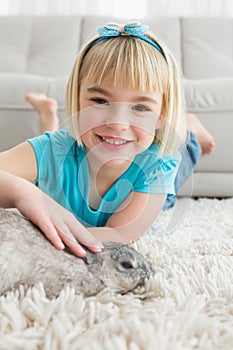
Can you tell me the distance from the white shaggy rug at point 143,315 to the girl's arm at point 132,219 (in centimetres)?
7

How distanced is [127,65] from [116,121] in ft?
0.43

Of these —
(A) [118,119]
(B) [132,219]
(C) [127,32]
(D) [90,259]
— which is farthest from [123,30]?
(D) [90,259]

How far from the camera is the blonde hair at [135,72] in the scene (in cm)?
83

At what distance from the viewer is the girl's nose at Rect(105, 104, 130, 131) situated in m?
0.75

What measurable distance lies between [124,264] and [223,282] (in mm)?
130

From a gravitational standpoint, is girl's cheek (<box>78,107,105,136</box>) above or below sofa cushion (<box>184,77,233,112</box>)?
above

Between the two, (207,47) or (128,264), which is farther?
(207,47)

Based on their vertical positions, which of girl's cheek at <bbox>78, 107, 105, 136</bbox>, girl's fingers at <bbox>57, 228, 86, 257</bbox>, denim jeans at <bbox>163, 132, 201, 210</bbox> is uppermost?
girl's cheek at <bbox>78, 107, 105, 136</bbox>

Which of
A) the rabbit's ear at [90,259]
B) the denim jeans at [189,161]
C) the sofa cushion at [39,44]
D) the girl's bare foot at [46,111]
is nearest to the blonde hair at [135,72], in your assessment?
Result: the rabbit's ear at [90,259]

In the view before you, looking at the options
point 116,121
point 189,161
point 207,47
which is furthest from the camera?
point 207,47

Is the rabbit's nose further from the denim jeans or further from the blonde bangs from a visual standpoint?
the denim jeans

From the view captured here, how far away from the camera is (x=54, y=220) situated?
71cm

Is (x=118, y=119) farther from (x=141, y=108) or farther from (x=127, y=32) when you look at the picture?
(x=127, y=32)

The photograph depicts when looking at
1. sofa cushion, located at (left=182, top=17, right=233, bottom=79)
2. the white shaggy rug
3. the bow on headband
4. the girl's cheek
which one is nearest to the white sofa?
sofa cushion, located at (left=182, top=17, right=233, bottom=79)
